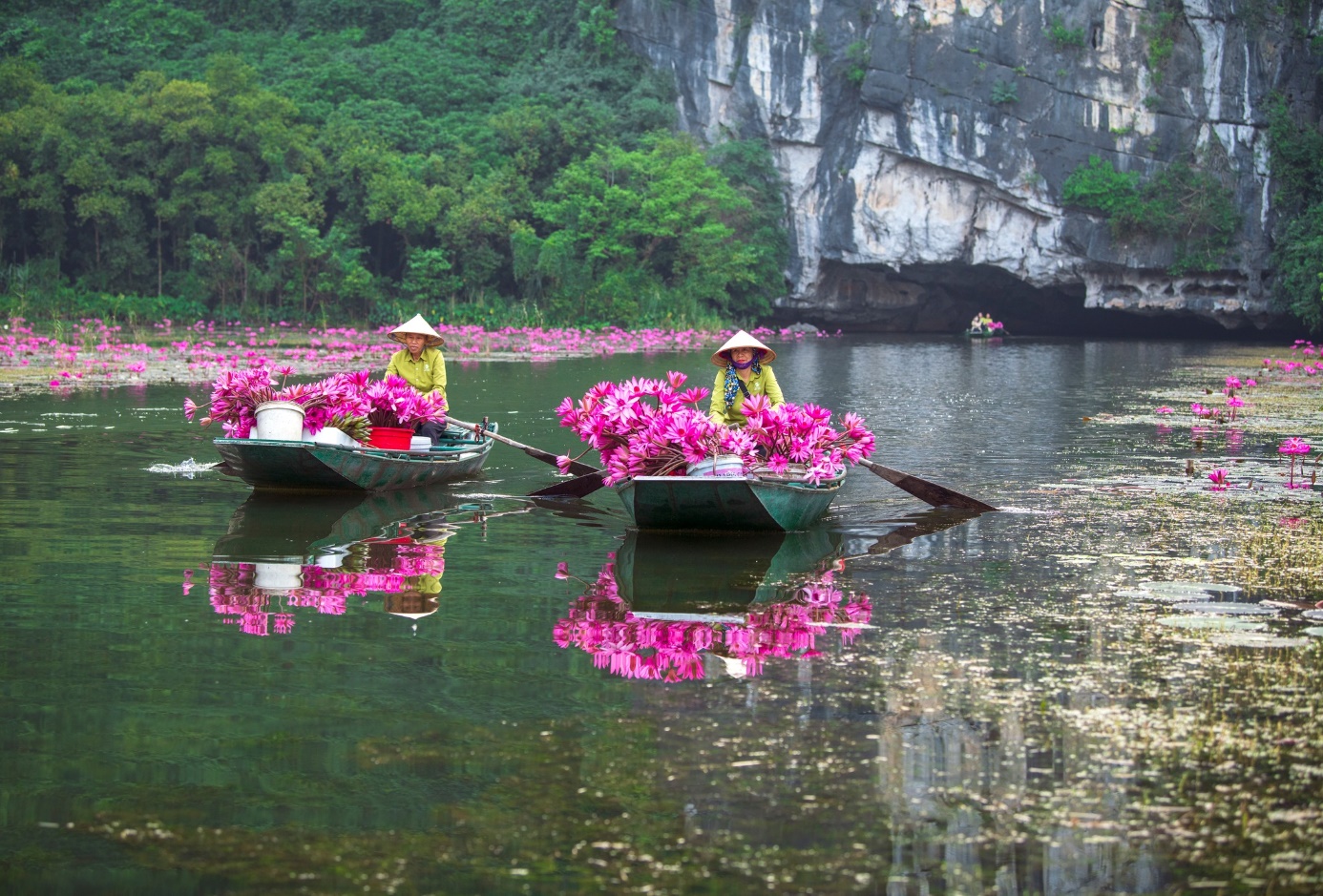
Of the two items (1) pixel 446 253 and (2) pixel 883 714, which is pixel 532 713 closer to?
(2) pixel 883 714

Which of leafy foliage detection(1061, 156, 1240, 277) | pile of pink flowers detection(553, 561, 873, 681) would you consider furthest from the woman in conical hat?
leafy foliage detection(1061, 156, 1240, 277)

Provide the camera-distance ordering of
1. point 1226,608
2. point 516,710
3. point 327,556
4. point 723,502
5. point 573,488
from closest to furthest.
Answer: point 516,710 → point 1226,608 → point 327,556 → point 723,502 → point 573,488

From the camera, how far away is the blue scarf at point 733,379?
952 cm

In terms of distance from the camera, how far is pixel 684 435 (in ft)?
27.5

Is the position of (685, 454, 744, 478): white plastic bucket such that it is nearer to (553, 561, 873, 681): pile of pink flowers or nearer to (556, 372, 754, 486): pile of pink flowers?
(556, 372, 754, 486): pile of pink flowers

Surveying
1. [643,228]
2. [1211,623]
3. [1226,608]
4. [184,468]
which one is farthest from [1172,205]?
→ [1211,623]

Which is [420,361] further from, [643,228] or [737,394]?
[643,228]

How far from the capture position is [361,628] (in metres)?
6.08

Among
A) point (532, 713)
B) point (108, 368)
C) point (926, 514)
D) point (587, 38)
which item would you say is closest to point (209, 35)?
point (587, 38)

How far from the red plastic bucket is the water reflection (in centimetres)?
36

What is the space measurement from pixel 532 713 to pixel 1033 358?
83.8 feet

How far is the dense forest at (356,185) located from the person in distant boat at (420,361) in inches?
898

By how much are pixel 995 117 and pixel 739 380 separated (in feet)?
104

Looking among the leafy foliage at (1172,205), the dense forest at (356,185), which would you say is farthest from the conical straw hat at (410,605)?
the leafy foliage at (1172,205)
